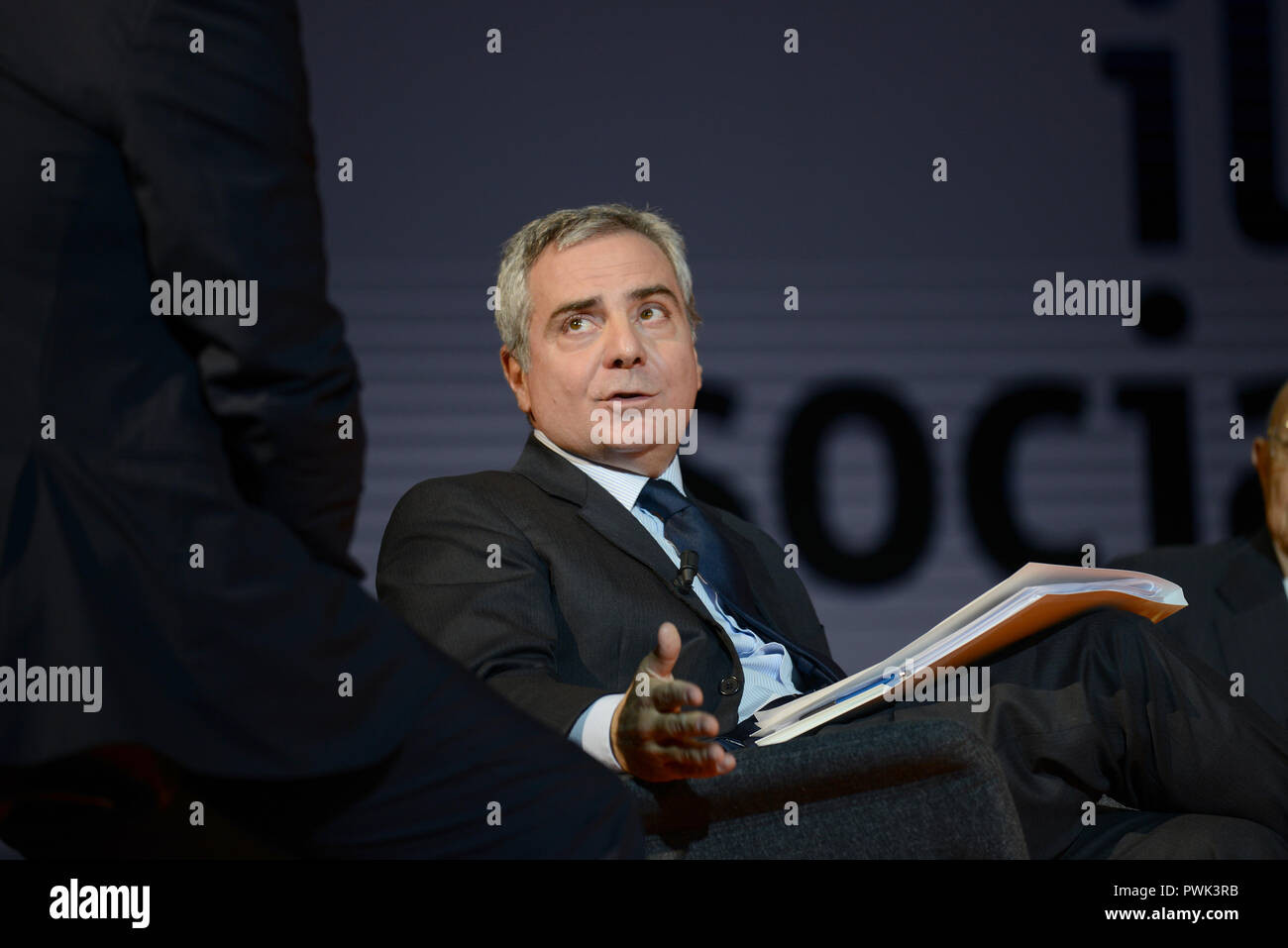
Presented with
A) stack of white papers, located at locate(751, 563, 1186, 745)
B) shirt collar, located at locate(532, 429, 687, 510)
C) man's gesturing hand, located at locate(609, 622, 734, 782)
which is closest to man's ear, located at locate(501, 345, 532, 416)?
shirt collar, located at locate(532, 429, 687, 510)

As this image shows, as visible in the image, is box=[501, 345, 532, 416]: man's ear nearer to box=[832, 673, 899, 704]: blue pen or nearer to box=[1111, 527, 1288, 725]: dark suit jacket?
box=[832, 673, 899, 704]: blue pen

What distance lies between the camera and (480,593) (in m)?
2.01

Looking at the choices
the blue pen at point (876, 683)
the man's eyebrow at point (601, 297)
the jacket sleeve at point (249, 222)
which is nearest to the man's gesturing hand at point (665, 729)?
the blue pen at point (876, 683)

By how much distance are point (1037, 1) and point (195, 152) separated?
11.7 ft

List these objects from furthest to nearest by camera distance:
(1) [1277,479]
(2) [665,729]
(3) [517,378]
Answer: (1) [1277,479] < (3) [517,378] < (2) [665,729]

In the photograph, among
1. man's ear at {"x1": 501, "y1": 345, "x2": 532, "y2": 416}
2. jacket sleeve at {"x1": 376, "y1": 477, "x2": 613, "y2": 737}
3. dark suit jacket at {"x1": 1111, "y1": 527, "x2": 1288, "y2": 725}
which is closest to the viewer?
jacket sleeve at {"x1": 376, "y1": 477, "x2": 613, "y2": 737}

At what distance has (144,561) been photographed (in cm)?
122

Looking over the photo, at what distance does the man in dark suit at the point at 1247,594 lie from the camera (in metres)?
2.94

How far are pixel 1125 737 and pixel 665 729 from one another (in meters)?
0.82

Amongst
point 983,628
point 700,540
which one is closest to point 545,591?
point 700,540

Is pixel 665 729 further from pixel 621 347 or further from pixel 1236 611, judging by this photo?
pixel 1236 611

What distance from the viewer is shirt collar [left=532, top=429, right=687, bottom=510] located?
2.43 meters
